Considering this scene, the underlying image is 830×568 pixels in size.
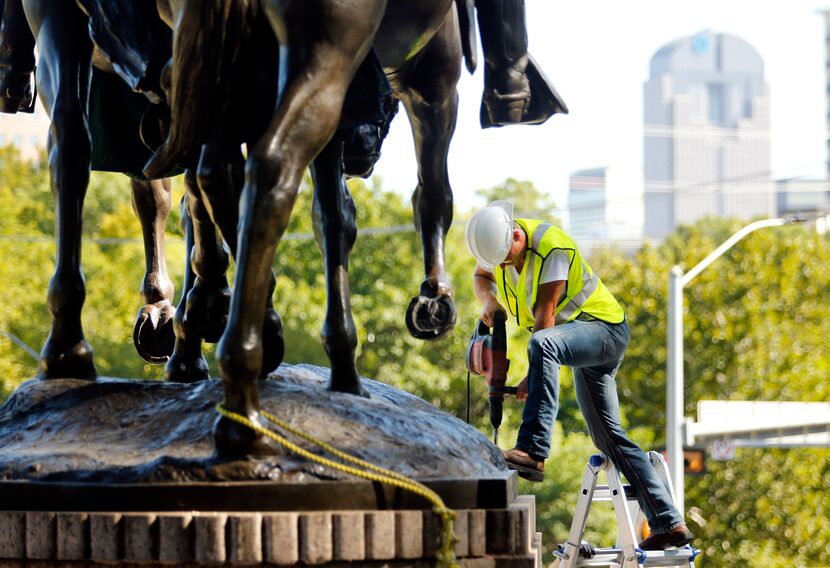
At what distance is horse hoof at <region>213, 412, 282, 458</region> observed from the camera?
5.09m

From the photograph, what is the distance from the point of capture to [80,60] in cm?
642

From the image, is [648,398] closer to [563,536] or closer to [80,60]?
[563,536]

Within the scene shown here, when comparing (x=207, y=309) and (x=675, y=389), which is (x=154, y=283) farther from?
(x=675, y=389)

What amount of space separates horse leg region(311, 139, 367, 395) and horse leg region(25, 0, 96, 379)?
100cm

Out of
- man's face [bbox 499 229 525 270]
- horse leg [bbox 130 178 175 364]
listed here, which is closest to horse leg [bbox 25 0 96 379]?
horse leg [bbox 130 178 175 364]

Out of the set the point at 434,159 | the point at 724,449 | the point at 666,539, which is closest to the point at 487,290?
the point at 434,159

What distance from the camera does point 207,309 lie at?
6.22 metres

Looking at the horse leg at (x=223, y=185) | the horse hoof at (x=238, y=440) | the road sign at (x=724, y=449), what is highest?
the horse leg at (x=223, y=185)

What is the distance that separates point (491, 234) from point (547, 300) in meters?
0.43

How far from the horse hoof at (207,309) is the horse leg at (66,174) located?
1.57 feet

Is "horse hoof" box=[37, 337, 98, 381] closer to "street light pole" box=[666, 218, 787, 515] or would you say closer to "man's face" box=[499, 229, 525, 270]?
"man's face" box=[499, 229, 525, 270]

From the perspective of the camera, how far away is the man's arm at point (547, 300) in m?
7.55

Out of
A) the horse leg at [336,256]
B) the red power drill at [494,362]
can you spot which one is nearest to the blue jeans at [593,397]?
the red power drill at [494,362]

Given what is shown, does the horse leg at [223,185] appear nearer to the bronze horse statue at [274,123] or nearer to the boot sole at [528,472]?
the bronze horse statue at [274,123]
